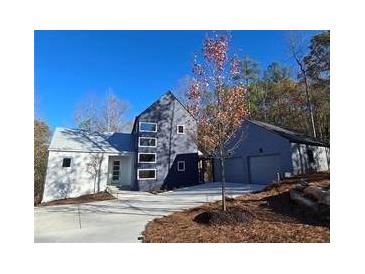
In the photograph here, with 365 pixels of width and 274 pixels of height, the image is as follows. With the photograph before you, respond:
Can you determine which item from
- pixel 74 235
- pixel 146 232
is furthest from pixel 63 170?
pixel 146 232

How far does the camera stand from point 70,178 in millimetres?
12992

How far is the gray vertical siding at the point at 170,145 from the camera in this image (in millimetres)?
14875

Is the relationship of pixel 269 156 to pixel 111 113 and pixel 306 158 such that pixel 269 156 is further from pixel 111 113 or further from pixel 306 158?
pixel 111 113

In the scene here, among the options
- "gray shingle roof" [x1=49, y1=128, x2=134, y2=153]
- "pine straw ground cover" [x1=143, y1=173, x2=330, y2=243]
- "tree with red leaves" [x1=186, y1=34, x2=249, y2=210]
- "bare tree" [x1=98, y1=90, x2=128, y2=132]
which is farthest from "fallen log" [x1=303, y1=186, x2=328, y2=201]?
"bare tree" [x1=98, y1=90, x2=128, y2=132]

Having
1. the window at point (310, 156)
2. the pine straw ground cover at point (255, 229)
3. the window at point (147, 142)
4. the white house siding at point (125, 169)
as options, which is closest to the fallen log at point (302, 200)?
the pine straw ground cover at point (255, 229)

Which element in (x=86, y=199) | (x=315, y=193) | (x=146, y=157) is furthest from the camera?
(x=146, y=157)

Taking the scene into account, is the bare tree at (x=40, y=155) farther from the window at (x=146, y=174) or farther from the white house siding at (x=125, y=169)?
the window at (x=146, y=174)

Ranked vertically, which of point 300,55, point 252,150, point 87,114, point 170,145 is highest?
point 300,55

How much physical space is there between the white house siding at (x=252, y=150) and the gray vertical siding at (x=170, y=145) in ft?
6.81

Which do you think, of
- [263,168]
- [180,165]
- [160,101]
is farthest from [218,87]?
[180,165]

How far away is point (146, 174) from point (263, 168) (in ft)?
19.4

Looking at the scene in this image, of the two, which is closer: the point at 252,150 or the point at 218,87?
the point at 218,87
